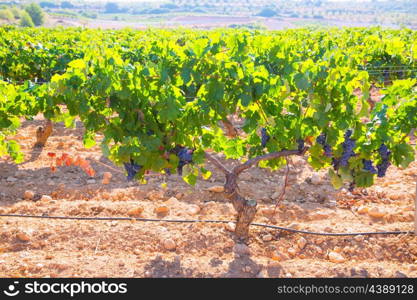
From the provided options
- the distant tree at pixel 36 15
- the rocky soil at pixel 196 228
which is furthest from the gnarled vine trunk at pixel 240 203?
the distant tree at pixel 36 15

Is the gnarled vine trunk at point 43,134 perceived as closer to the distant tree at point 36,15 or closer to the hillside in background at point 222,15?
the hillside in background at point 222,15

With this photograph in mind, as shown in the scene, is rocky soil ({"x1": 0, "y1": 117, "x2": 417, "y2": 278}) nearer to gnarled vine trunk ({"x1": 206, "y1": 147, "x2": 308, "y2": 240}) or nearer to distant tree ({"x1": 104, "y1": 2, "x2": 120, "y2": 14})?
gnarled vine trunk ({"x1": 206, "y1": 147, "x2": 308, "y2": 240})

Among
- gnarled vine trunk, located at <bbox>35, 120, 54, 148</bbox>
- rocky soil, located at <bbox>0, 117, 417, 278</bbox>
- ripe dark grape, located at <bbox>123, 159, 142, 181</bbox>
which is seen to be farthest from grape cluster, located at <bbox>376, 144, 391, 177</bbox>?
gnarled vine trunk, located at <bbox>35, 120, 54, 148</bbox>

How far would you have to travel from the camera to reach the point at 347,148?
411 centimetres

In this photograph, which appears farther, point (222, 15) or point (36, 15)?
point (222, 15)

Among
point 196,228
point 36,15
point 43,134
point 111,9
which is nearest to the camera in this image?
point 196,228

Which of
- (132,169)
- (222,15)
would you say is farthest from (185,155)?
(222,15)

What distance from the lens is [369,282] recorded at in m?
4.19

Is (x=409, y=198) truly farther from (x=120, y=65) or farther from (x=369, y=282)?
(x=120, y=65)

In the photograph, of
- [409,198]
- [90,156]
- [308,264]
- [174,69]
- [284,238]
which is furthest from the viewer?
[90,156]

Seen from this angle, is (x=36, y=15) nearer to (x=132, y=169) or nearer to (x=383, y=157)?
(x=132, y=169)

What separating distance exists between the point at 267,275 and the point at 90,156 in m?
4.04

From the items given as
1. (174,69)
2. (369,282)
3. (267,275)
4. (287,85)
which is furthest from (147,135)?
(369,282)

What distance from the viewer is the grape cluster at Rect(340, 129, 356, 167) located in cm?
408
